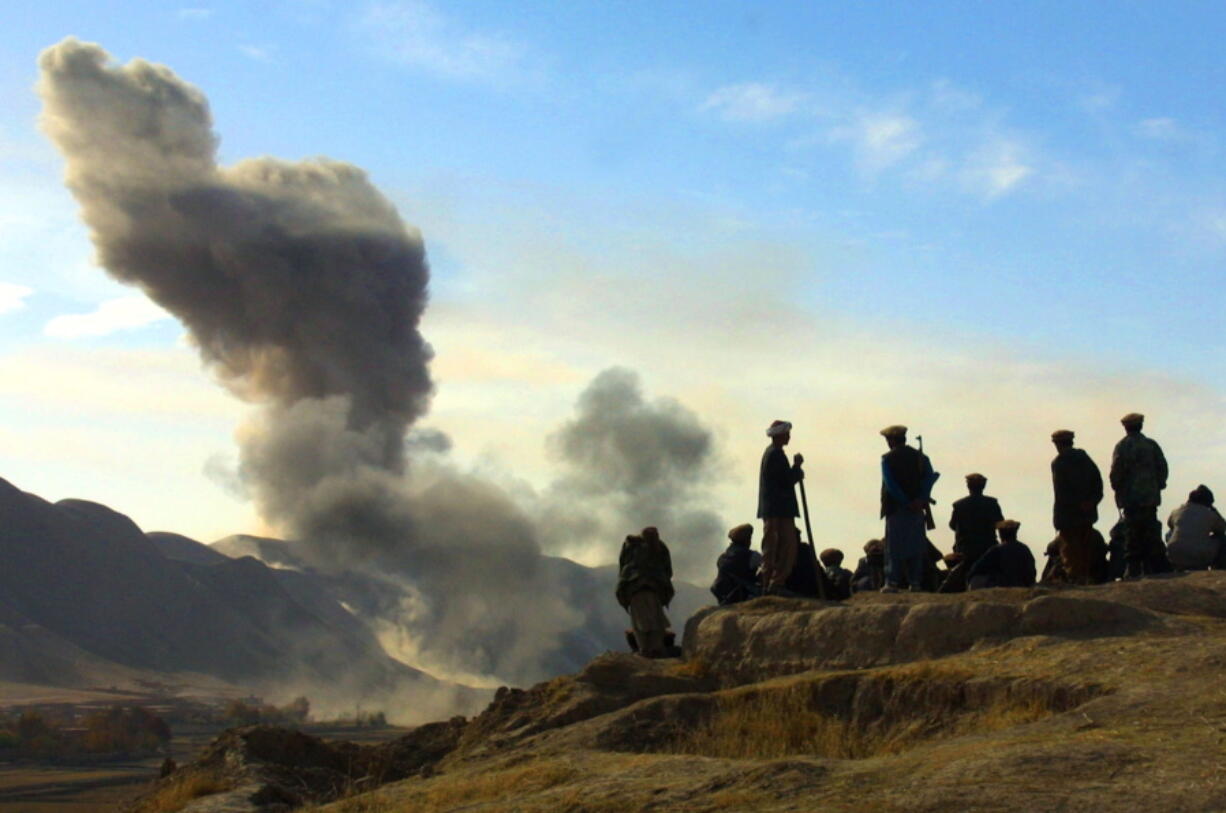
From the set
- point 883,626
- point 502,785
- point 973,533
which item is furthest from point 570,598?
point 502,785

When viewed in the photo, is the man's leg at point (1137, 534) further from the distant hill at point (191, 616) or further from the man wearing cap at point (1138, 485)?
the distant hill at point (191, 616)

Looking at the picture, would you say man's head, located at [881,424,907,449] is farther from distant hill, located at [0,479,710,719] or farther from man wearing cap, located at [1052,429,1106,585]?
distant hill, located at [0,479,710,719]

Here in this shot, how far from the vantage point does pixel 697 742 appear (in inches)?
414

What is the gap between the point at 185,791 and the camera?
485 inches

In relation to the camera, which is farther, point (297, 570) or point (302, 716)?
point (297, 570)

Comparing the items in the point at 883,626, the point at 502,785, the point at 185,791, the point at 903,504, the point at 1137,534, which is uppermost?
the point at 903,504

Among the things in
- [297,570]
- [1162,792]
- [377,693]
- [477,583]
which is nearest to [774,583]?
[1162,792]

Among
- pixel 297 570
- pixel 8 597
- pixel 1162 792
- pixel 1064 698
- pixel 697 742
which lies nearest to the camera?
pixel 1162 792

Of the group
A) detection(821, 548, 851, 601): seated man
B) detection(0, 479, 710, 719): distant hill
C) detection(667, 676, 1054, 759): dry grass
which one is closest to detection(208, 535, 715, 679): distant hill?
detection(0, 479, 710, 719): distant hill

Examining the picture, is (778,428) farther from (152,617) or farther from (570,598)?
(152,617)

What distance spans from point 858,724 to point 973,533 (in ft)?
14.6

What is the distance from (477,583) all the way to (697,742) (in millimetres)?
88390

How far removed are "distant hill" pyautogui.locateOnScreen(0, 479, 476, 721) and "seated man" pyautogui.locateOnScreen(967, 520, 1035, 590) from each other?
11172 cm

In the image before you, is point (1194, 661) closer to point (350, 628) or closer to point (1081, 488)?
point (1081, 488)
